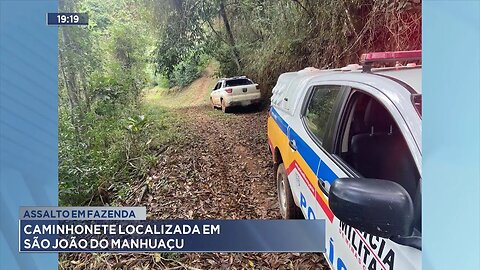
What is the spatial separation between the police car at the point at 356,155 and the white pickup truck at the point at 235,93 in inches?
3.3

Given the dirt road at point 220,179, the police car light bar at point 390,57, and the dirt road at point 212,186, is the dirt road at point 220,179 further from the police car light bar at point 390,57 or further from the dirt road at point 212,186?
the police car light bar at point 390,57

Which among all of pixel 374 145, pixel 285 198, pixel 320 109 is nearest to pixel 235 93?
pixel 320 109

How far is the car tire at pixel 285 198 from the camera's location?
1456mm

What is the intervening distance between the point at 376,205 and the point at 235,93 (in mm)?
737

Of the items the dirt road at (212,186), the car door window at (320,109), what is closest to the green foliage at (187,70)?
the dirt road at (212,186)

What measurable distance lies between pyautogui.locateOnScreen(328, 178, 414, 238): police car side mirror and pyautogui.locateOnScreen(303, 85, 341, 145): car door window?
386mm

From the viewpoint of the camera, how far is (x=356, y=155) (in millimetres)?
1361

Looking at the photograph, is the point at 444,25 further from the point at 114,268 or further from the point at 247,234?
the point at 114,268

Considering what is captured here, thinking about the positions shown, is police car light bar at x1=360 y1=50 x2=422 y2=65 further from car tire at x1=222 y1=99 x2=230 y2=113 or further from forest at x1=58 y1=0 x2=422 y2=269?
car tire at x1=222 y1=99 x2=230 y2=113

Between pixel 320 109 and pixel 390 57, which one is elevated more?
pixel 390 57

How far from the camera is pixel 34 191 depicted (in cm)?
149
